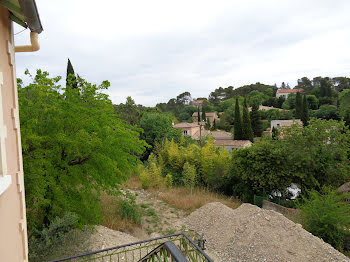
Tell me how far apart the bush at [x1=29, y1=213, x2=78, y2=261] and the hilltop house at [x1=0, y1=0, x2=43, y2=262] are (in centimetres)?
436

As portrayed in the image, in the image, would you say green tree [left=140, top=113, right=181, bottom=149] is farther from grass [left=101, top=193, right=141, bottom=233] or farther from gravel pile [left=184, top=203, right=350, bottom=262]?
gravel pile [left=184, top=203, right=350, bottom=262]

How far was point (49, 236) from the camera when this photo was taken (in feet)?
20.7

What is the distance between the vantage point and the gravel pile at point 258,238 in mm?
7363

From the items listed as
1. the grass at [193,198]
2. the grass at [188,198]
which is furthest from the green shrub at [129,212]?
the grass at [193,198]

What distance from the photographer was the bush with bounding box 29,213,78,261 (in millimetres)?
5980

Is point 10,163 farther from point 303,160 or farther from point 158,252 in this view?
point 303,160

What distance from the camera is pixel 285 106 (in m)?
54.5

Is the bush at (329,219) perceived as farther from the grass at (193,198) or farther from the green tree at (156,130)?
the green tree at (156,130)

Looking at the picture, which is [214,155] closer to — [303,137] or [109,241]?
[303,137]

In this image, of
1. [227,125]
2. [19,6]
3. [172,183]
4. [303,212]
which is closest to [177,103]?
[227,125]

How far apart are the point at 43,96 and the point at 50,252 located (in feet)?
13.9

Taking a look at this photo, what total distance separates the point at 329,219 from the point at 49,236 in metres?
9.07

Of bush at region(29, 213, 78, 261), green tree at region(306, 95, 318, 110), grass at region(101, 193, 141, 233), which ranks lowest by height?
grass at region(101, 193, 141, 233)

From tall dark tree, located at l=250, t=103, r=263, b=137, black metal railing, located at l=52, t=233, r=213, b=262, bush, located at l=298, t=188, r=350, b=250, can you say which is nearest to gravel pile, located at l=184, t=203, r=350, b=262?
bush, located at l=298, t=188, r=350, b=250
